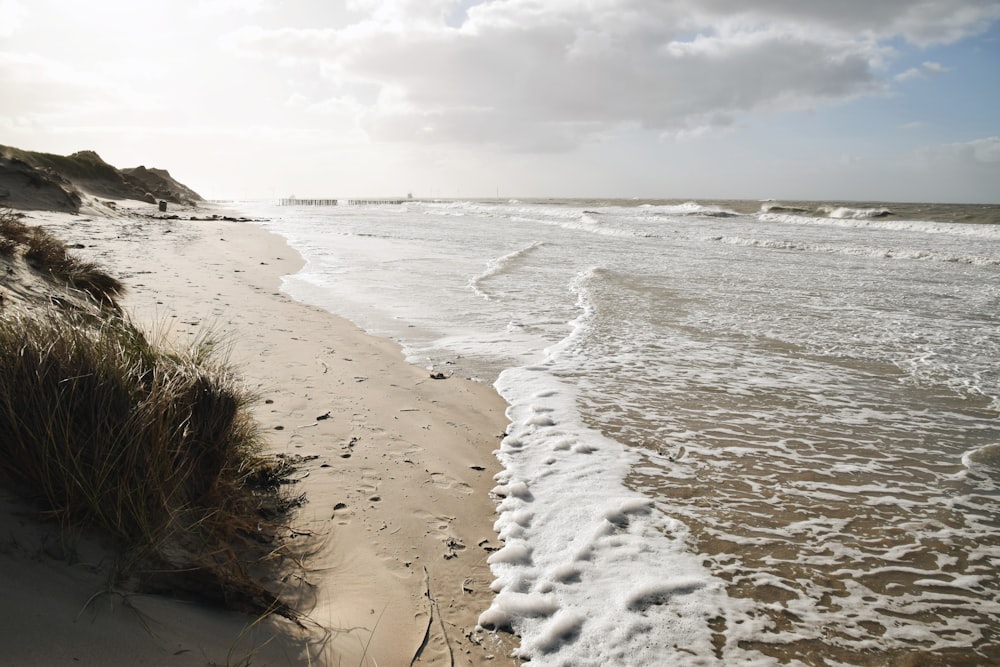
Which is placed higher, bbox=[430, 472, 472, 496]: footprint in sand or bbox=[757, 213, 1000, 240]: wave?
bbox=[757, 213, 1000, 240]: wave

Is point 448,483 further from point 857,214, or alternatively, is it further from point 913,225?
point 857,214

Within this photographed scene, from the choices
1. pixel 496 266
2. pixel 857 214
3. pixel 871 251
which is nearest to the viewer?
pixel 496 266

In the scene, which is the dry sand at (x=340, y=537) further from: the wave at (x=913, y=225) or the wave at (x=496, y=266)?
the wave at (x=913, y=225)

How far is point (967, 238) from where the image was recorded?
26.5 m

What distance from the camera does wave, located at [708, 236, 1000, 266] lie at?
18.6m

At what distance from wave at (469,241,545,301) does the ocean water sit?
0.42 m

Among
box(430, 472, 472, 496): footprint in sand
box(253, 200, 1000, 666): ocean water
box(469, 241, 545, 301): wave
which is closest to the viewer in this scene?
box(253, 200, 1000, 666): ocean water

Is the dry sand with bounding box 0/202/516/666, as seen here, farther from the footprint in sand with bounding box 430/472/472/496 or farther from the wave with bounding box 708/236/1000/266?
the wave with bounding box 708/236/1000/266

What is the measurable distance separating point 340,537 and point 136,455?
1.21m

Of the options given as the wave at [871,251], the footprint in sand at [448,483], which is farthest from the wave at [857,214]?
the footprint in sand at [448,483]

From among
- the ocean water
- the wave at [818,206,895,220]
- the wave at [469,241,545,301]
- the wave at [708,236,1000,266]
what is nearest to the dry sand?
the ocean water

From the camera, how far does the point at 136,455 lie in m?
2.16

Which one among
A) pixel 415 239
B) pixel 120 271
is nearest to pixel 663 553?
pixel 120 271

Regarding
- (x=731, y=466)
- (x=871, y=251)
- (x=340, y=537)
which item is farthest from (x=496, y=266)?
(x=871, y=251)
